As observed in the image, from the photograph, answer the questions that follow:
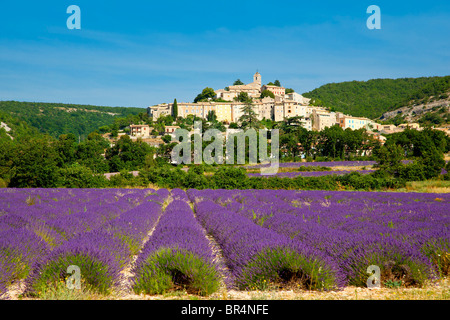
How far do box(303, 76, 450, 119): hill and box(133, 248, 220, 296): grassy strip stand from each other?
127904 millimetres

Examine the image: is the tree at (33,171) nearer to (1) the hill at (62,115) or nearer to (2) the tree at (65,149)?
(2) the tree at (65,149)

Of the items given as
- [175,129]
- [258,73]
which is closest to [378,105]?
[258,73]

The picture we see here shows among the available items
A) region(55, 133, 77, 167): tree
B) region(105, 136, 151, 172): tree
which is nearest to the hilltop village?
region(105, 136, 151, 172): tree

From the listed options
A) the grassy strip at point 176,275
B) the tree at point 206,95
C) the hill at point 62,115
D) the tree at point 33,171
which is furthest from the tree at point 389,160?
the hill at point 62,115

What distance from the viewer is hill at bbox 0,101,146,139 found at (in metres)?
113

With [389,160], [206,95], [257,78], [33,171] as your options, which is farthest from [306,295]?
[257,78]

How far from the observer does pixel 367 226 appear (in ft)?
20.8

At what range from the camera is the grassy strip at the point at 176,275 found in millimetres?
3816

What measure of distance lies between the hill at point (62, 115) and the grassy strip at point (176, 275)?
10389 cm

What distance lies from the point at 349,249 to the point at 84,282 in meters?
3.23

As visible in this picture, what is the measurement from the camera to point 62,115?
138m

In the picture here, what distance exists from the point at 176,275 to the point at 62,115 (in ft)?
488

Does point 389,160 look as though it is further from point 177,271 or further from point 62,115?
point 62,115
